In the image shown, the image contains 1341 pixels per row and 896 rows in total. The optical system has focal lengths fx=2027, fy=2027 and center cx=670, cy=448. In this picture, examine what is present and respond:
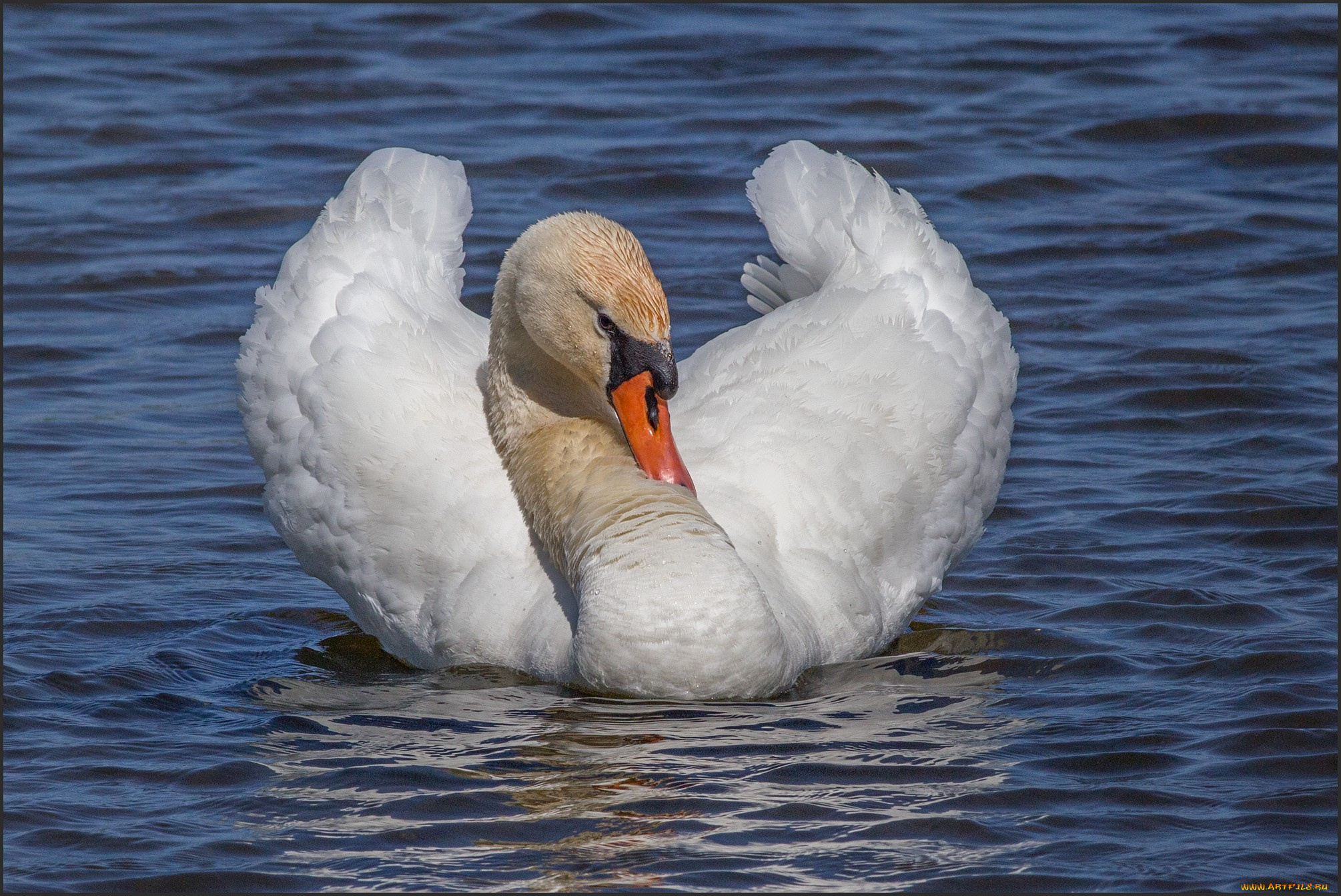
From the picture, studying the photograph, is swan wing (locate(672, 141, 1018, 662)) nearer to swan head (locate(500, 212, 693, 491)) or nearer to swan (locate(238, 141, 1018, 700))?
swan (locate(238, 141, 1018, 700))

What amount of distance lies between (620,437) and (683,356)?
3.21m

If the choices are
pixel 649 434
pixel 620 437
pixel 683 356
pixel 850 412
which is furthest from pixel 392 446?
pixel 683 356

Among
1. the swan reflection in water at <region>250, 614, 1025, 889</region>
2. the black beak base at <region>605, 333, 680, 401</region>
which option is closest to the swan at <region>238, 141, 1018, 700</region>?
the black beak base at <region>605, 333, 680, 401</region>

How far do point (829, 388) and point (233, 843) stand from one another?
2.65m

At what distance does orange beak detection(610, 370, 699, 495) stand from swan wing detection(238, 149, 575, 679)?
55 cm

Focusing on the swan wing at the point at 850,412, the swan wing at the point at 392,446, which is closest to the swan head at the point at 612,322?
the swan wing at the point at 850,412

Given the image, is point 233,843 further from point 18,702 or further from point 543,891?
point 18,702

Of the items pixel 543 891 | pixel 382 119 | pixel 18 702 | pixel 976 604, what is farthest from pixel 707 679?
pixel 382 119

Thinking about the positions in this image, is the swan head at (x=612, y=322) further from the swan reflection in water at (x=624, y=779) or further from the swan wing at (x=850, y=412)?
the swan reflection in water at (x=624, y=779)

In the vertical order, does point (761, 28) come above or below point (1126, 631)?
above

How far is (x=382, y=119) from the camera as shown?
13672 mm

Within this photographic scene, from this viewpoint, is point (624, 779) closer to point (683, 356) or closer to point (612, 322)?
point (612, 322)

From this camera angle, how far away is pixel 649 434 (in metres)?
6.18

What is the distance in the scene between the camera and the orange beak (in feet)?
20.1
